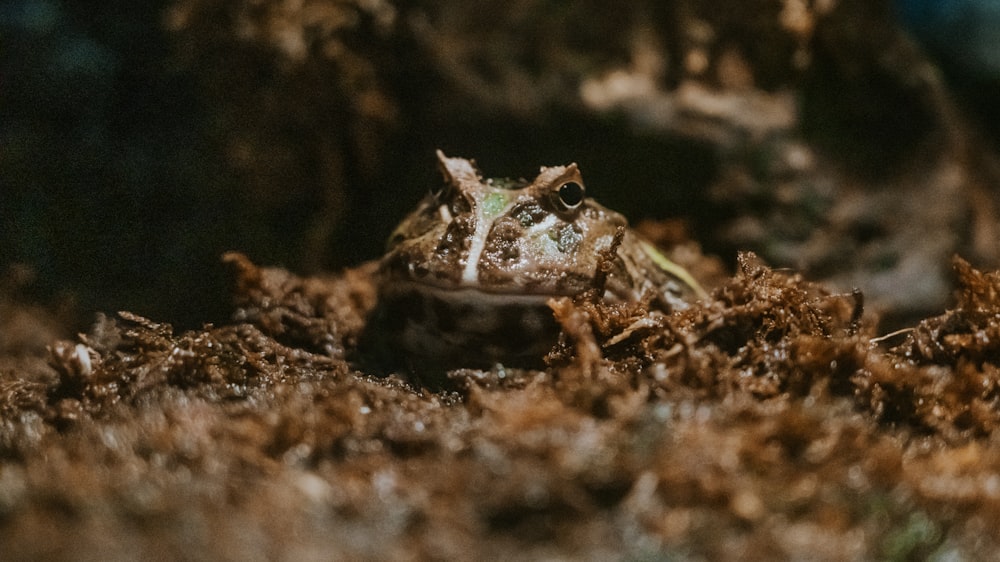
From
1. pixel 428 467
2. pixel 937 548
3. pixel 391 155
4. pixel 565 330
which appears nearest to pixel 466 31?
pixel 391 155

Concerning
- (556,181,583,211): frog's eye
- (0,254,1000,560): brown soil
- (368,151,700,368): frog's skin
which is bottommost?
(0,254,1000,560): brown soil

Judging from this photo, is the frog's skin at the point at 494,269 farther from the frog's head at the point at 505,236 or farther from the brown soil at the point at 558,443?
the brown soil at the point at 558,443

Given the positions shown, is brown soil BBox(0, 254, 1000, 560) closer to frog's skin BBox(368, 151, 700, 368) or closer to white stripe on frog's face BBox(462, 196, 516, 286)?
frog's skin BBox(368, 151, 700, 368)

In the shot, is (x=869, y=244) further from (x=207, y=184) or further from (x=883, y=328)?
(x=207, y=184)

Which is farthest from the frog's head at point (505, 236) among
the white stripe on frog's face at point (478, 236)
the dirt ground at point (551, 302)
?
the dirt ground at point (551, 302)

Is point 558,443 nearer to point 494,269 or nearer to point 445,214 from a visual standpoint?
point 494,269

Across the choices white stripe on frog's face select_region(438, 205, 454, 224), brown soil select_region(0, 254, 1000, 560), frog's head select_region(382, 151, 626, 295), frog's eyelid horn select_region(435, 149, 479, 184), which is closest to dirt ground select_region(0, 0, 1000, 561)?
brown soil select_region(0, 254, 1000, 560)
